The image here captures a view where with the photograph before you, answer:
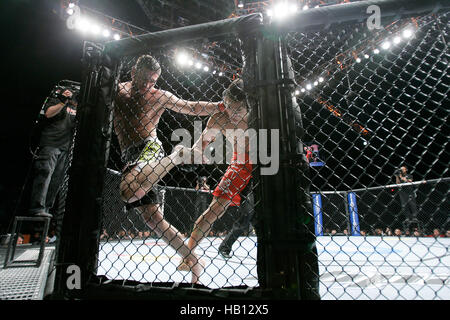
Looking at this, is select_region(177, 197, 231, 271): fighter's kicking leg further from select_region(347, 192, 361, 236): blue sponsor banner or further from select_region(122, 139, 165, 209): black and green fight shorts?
select_region(347, 192, 361, 236): blue sponsor banner

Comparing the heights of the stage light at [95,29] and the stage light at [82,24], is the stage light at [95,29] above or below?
above

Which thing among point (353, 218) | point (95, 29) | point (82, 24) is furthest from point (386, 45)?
point (82, 24)

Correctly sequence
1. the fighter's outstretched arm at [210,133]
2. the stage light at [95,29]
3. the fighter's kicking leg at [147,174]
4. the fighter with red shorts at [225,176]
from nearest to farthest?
the fighter's kicking leg at [147,174] < the fighter with red shorts at [225,176] < the fighter's outstretched arm at [210,133] < the stage light at [95,29]

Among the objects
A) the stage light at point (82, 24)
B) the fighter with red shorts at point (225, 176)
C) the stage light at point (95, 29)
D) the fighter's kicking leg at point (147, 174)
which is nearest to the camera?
the fighter's kicking leg at point (147, 174)

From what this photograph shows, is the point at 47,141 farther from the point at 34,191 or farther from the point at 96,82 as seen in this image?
the point at 96,82

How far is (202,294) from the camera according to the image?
98 centimetres

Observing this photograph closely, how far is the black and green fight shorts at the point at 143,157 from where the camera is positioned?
154 centimetres

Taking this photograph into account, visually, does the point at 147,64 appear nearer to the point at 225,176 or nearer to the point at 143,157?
the point at 143,157

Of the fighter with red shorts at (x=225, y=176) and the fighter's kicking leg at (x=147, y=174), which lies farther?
the fighter with red shorts at (x=225, y=176)

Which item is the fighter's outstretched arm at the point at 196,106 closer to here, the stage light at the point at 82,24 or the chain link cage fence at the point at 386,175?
the chain link cage fence at the point at 386,175

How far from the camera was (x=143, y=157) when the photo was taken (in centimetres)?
157

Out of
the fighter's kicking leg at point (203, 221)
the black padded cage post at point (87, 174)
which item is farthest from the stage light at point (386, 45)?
the black padded cage post at point (87, 174)

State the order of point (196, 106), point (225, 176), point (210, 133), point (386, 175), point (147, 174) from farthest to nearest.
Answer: point (225, 176) < point (210, 133) < point (196, 106) < point (147, 174) < point (386, 175)
